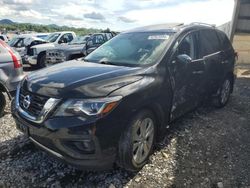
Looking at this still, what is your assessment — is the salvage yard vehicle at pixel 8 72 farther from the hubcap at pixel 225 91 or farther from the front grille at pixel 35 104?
the hubcap at pixel 225 91

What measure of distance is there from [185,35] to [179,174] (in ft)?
6.97

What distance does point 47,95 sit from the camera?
3072 millimetres

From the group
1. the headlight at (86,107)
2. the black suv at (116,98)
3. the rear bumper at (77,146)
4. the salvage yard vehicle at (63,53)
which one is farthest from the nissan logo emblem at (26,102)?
the salvage yard vehicle at (63,53)

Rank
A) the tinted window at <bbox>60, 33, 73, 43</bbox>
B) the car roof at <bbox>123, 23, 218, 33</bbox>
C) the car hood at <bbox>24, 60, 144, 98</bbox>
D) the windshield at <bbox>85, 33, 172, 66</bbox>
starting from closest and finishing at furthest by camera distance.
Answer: the car hood at <bbox>24, 60, 144, 98</bbox>
the windshield at <bbox>85, 33, 172, 66</bbox>
the car roof at <bbox>123, 23, 218, 33</bbox>
the tinted window at <bbox>60, 33, 73, 43</bbox>

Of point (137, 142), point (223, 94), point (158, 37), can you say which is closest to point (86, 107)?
point (137, 142)

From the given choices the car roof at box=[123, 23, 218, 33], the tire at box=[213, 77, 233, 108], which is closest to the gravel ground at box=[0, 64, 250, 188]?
the tire at box=[213, 77, 233, 108]

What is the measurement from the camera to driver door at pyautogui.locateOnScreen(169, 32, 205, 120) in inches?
157

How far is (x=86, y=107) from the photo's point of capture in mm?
2902

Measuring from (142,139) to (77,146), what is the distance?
0.88 metres

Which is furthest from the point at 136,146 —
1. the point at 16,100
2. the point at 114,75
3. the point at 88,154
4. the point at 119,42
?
the point at 119,42

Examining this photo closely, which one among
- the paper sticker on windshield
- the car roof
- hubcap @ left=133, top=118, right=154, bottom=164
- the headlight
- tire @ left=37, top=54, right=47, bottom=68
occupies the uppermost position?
the car roof

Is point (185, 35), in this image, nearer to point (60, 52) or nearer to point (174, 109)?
point (174, 109)

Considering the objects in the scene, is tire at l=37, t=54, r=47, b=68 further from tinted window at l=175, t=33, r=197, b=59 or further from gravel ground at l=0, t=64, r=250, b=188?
tinted window at l=175, t=33, r=197, b=59

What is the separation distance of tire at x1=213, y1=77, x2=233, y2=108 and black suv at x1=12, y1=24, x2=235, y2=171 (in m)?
1.29
